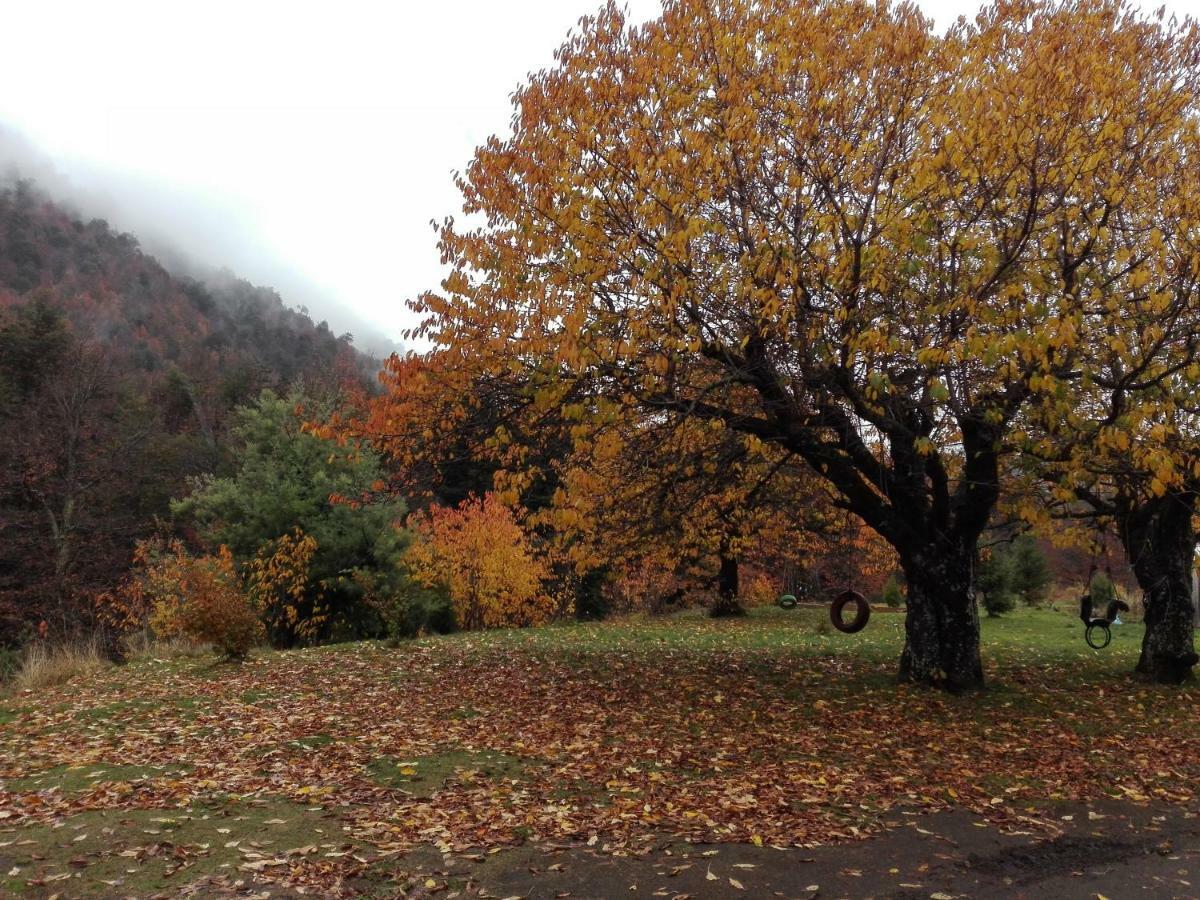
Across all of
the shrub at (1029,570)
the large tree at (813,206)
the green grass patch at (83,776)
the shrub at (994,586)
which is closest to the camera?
the green grass patch at (83,776)

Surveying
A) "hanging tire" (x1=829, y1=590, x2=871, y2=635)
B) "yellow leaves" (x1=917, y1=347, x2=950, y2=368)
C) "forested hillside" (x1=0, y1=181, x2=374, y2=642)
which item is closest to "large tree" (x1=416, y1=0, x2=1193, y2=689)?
"yellow leaves" (x1=917, y1=347, x2=950, y2=368)

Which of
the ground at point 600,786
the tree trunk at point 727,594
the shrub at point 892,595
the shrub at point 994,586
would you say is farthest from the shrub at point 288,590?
the shrub at point 892,595

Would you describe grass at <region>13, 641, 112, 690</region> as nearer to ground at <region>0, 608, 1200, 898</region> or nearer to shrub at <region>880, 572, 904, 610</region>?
ground at <region>0, 608, 1200, 898</region>

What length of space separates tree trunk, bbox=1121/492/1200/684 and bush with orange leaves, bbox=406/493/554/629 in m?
14.1

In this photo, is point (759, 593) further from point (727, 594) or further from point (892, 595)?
point (727, 594)

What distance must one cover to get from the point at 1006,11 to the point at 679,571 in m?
22.9

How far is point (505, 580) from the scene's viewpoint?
2192cm

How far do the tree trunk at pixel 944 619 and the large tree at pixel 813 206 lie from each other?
1110 millimetres

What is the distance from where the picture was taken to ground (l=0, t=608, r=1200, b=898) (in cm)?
475

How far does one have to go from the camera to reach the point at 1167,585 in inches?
447

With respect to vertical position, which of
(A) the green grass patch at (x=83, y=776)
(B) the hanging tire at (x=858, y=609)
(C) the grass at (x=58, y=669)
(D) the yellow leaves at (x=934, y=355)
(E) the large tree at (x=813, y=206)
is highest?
(E) the large tree at (x=813, y=206)

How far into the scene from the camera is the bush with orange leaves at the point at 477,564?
70.1 feet

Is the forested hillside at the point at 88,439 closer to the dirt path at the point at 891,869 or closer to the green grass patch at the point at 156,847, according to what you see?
the green grass patch at the point at 156,847

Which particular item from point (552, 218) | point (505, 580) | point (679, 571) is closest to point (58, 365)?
point (505, 580)
